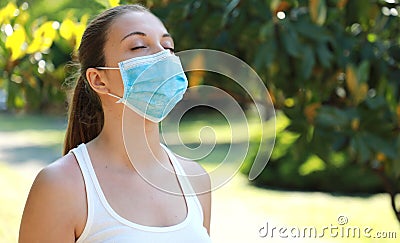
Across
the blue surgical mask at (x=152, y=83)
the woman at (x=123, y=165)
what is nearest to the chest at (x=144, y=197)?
the woman at (x=123, y=165)

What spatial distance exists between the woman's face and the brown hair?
20 mm

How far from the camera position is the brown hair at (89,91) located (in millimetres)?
2068

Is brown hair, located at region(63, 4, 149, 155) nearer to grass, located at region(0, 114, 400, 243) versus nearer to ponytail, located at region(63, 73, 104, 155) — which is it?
ponytail, located at region(63, 73, 104, 155)

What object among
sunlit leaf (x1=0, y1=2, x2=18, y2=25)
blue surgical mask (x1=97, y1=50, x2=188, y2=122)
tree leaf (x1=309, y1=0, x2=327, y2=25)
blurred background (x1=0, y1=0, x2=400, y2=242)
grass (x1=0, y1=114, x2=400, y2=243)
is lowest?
grass (x1=0, y1=114, x2=400, y2=243)

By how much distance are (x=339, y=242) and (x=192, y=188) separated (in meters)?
4.47

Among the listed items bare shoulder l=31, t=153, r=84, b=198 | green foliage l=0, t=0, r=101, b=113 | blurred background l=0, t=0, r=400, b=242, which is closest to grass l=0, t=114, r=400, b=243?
blurred background l=0, t=0, r=400, b=242

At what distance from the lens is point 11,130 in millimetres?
15578

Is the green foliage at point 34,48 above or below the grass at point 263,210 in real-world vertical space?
above

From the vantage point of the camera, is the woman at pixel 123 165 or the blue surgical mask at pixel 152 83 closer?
the woman at pixel 123 165

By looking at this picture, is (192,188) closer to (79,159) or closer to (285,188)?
(79,159)

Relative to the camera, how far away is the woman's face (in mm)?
2029

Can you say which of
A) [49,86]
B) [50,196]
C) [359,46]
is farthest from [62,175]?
[359,46]

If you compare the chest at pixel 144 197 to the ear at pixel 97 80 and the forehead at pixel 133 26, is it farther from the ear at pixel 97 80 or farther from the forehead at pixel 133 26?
the forehead at pixel 133 26

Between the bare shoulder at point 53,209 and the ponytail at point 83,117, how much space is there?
297 millimetres
